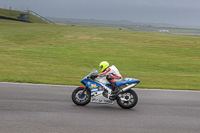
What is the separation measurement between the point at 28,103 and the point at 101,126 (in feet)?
10.3

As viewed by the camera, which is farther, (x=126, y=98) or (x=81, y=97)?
(x=81, y=97)

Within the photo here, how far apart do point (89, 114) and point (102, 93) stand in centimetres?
118

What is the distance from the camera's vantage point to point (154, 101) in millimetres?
10414

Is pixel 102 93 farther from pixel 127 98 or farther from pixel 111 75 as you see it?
pixel 127 98

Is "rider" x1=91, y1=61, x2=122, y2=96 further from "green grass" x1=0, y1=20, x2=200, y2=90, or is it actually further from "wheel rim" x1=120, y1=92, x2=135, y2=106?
"green grass" x1=0, y1=20, x2=200, y2=90

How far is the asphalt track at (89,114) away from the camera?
6.84 m

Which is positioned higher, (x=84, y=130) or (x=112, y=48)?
(x=112, y=48)

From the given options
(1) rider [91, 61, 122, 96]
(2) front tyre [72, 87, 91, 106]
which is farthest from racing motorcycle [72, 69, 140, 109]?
(1) rider [91, 61, 122, 96]

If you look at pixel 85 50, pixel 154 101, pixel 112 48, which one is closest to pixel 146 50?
pixel 112 48

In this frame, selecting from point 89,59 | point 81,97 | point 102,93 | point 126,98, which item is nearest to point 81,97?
point 81,97

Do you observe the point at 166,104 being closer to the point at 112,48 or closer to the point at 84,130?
the point at 84,130

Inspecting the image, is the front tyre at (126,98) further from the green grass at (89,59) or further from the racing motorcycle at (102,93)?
the green grass at (89,59)

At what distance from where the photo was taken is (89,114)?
8125 mm

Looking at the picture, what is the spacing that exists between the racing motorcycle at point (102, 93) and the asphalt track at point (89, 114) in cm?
22
